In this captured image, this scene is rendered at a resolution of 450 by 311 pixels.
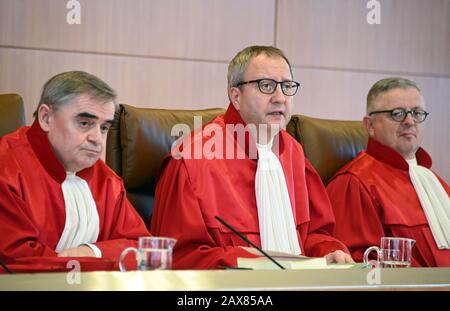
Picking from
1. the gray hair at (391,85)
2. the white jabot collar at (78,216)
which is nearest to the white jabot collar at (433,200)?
the gray hair at (391,85)

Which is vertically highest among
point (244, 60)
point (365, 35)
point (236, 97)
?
point (365, 35)

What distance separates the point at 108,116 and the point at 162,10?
1.33 m

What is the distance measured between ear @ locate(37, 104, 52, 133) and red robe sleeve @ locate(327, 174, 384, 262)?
125 centimetres

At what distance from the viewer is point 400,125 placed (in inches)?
123

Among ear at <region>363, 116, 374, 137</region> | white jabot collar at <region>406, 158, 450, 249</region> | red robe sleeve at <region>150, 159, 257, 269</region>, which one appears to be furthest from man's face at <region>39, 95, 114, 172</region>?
white jabot collar at <region>406, 158, 450, 249</region>

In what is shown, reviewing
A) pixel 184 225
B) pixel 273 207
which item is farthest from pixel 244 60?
pixel 184 225

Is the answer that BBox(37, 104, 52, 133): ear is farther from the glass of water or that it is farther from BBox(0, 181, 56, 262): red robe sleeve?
the glass of water

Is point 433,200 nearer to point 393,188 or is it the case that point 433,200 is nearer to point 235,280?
point 393,188

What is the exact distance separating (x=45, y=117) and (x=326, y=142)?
4.35ft

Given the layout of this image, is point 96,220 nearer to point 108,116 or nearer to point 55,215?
point 55,215

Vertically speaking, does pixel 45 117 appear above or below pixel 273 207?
above

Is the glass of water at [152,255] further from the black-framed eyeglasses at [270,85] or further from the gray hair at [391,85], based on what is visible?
the gray hair at [391,85]

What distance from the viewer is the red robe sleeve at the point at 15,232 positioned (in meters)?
2.10

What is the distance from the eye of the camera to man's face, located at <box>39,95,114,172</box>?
7.59 feet
